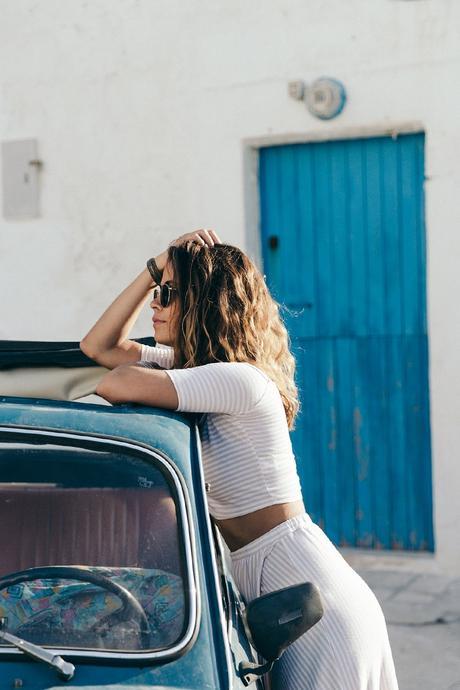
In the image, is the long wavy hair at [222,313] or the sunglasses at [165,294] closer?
the long wavy hair at [222,313]

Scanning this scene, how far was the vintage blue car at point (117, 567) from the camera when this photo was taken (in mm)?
2275

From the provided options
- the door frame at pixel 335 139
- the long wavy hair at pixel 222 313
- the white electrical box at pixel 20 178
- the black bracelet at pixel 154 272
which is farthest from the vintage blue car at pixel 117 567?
the white electrical box at pixel 20 178

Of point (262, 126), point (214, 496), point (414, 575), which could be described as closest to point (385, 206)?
point (262, 126)

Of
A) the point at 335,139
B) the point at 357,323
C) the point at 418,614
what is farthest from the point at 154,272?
the point at 335,139

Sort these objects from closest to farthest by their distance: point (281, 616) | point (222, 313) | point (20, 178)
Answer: point (281, 616) → point (222, 313) → point (20, 178)

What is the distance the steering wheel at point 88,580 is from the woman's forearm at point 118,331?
127 centimetres

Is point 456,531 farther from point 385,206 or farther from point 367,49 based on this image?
point 367,49

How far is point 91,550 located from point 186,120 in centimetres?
546

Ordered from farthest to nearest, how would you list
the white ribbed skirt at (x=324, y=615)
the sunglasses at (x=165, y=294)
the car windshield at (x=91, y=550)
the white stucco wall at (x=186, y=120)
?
the white stucco wall at (x=186, y=120) → the sunglasses at (x=165, y=294) → the white ribbed skirt at (x=324, y=615) → the car windshield at (x=91, y=550)

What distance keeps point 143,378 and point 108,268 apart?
5097 mm

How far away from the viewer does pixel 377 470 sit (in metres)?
7.20

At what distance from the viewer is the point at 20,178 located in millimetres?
8070

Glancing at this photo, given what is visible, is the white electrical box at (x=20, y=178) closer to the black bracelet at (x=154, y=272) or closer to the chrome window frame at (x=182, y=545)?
the black bracelet at (x=154, y=272)

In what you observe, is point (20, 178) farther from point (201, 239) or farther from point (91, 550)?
point (91, 550)
